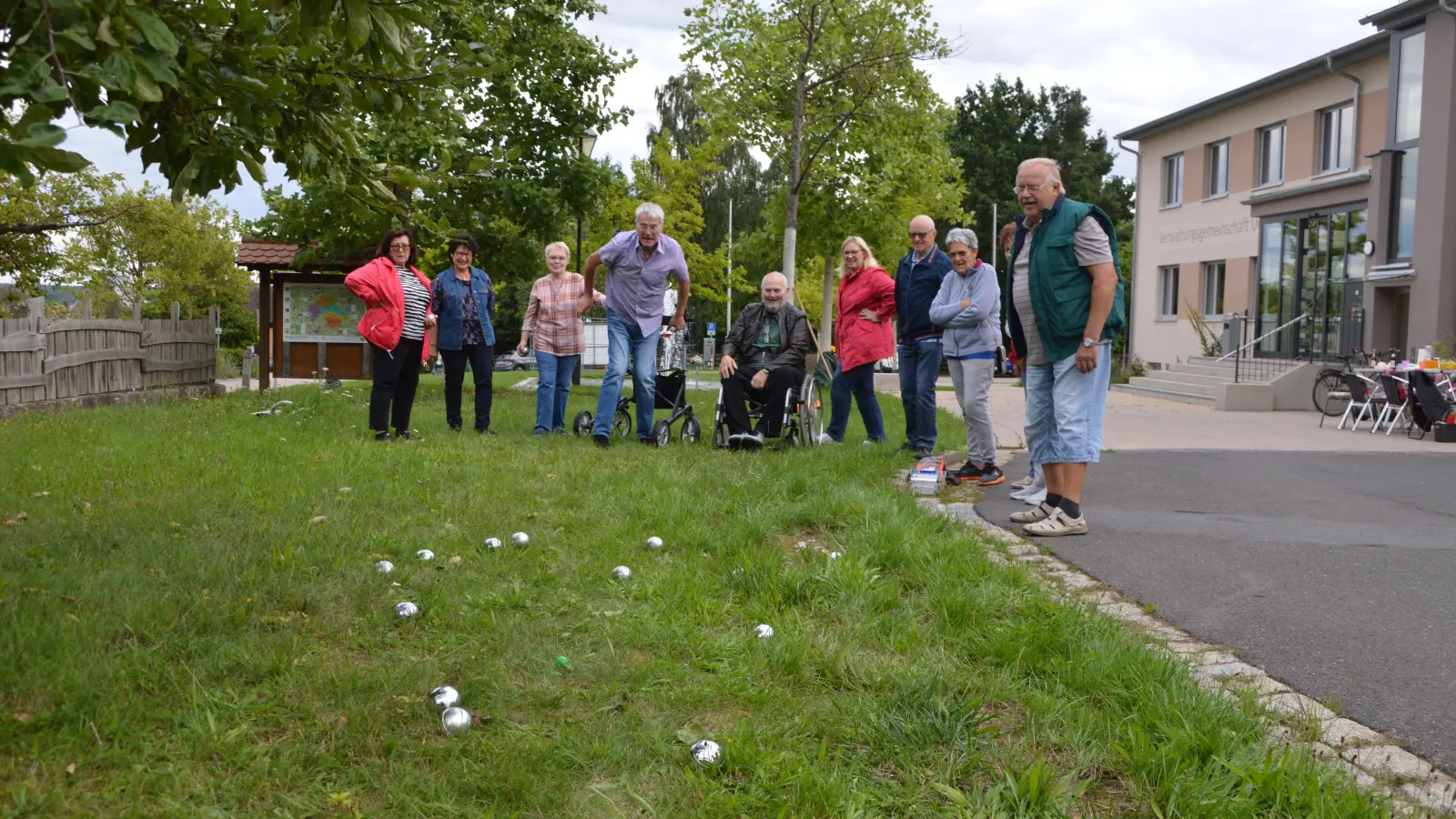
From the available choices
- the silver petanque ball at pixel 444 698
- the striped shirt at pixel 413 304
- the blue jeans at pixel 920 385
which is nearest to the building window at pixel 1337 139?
the blue jeans at pixel 920 385

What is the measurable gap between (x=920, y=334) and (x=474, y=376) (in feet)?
13.5

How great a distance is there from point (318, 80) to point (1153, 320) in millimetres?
31324

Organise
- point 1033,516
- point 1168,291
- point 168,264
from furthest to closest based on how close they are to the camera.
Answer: point 168,264, point 1168,291, point 1033,516

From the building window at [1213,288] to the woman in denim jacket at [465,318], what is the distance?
78.3 feet

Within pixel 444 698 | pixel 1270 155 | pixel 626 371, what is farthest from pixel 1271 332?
pixel 444 698

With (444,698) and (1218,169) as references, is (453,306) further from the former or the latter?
(1218,169)

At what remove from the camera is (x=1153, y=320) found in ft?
105

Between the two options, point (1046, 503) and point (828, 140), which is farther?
point (828, 140)

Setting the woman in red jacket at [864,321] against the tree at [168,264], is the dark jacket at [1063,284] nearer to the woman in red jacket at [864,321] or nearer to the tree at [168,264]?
the woman in red jacket at [864,321]

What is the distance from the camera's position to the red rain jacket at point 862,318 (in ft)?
32.1

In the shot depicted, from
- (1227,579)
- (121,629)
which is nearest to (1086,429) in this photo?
(1227,579)

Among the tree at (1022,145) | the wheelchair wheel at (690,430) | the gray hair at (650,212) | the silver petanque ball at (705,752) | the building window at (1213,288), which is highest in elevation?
the tree at (1022,145)

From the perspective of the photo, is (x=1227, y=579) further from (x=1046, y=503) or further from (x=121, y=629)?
(x=121, y=629)

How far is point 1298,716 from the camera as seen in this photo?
3229 mm
